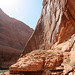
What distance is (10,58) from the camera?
2894 centimetres

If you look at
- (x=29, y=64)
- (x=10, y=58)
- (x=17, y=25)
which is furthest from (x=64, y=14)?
(x=17, y=25)

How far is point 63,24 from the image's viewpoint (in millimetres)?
8648

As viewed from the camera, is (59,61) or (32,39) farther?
(32,39)

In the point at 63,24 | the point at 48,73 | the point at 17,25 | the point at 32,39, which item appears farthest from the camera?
the point at 17,25

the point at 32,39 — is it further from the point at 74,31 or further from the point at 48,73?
the point at 48,73

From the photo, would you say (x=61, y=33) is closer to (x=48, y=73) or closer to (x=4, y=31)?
(x=48, y=73)

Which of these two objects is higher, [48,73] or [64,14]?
[64,14]

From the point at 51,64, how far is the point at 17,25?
46729 millimetres

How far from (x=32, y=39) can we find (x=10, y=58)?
16344mm

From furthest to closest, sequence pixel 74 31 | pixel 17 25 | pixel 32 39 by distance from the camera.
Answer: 1. pixel 17 25
2. pixel 32 39
3. pixel 74 31

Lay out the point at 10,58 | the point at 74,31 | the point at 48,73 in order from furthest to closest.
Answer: the point at 10,58 → the point at 74,31 → the point at 48,73

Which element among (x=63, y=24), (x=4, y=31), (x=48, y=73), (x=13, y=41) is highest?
(x=4, y=31)

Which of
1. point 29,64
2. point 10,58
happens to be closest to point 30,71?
point 29,64

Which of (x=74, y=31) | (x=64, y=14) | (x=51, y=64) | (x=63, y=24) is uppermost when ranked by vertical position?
(x=64, y=14)
